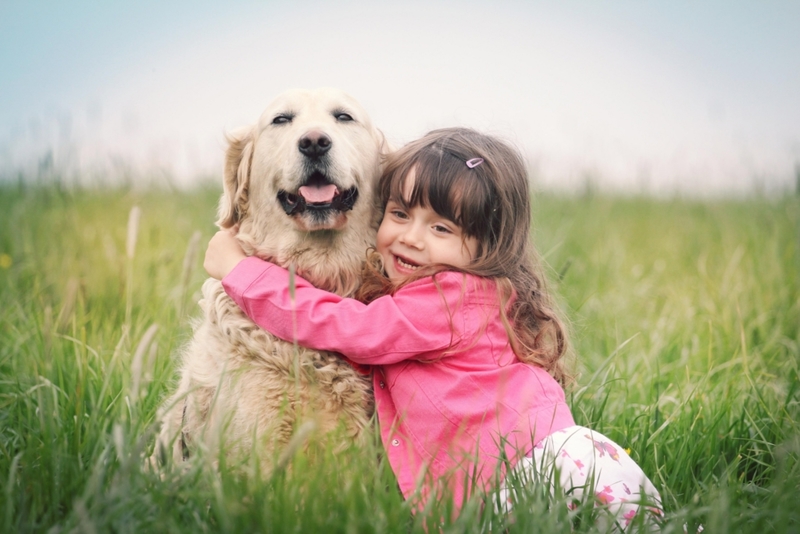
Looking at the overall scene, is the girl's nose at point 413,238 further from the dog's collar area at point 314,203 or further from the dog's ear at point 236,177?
the dog's ear at point 236,177

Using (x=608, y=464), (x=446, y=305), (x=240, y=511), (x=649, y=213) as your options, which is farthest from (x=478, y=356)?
(x=649, y=213)

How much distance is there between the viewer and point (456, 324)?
89.0 inches

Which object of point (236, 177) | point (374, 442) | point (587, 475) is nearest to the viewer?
point (587, 475)

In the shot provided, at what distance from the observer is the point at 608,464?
2.04 meters

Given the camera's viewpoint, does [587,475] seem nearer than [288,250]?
Yes

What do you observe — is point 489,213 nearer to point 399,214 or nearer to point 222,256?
point 399,214

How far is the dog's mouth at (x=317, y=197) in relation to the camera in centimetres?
247

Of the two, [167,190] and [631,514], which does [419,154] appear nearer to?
[631,514]

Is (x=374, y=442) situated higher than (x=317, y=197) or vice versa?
(x=317, y=197)

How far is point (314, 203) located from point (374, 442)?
92cm

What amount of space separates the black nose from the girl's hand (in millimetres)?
495

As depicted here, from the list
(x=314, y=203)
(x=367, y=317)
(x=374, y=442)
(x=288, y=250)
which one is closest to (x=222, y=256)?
(x=288, y=250)

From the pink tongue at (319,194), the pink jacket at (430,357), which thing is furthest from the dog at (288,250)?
the pink jacket at (430,357)

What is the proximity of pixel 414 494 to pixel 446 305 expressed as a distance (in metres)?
0.73
